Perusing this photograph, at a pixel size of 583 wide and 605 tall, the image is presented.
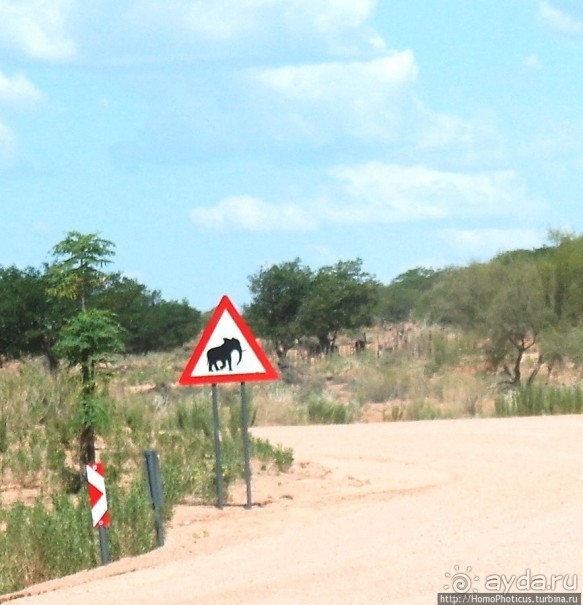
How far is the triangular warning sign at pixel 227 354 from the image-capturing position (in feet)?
51.8

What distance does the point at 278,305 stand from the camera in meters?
59.8

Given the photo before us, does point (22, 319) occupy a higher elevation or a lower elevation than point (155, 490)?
higher

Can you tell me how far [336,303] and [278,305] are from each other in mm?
2488

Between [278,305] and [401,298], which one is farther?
[401,298]

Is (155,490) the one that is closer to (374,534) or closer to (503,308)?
(374,534)

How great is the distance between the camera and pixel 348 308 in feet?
200

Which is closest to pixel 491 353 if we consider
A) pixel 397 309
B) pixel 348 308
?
pixel 348 308

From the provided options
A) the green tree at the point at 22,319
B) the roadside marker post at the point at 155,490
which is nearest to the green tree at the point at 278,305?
the green tree at the point at 22,319

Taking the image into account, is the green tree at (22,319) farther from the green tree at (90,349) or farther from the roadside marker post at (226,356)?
the roadside marker post at (226,356)

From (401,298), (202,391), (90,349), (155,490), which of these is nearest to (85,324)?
(90,349)

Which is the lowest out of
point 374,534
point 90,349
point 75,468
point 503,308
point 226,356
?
point 374,534

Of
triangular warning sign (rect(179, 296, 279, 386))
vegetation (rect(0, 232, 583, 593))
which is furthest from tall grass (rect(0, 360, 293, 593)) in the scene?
triangular warning sign (rect(179, 296, 279, 386))

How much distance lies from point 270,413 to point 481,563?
64.9 ft

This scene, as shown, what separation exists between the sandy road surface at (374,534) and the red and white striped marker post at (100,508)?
328mm
